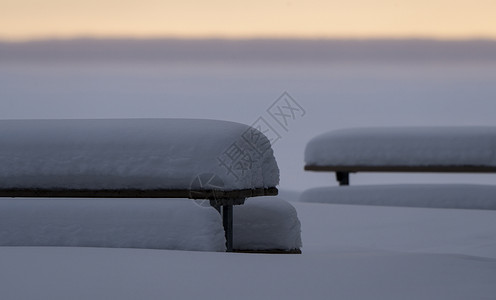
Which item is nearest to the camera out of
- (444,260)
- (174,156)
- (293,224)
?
(444,260)

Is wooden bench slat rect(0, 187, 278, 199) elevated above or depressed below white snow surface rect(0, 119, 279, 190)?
below

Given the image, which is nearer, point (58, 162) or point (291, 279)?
point (291, 279)

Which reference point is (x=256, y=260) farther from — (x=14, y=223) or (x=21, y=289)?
(x=14, y=223)

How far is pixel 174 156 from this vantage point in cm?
530

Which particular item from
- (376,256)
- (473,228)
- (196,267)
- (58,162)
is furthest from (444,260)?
(473,228)

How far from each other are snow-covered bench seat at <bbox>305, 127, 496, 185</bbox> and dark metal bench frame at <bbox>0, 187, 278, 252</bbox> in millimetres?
5986

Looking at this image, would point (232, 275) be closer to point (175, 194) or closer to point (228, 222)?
point (175, 194)

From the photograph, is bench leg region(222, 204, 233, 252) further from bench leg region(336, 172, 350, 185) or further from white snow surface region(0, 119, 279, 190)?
bench leg region(336, 172, 350, 185)

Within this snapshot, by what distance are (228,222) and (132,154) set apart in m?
0.84

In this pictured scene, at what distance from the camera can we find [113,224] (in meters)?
5.28

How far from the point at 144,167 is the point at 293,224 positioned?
4.63ft

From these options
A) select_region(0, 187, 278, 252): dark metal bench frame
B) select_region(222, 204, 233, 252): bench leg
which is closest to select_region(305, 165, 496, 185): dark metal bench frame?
select_region(0, 187, 278, 252): dark metal bench frame

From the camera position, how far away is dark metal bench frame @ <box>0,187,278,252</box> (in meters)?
5.31

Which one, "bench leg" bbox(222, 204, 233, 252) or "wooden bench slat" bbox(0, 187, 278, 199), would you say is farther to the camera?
"bench leg" bbox(222, 204, 233, 252)
